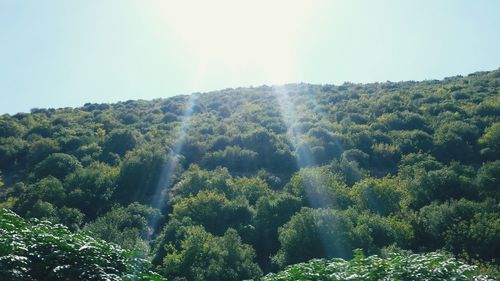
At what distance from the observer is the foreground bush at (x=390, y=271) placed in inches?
393

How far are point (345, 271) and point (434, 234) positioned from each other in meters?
18.0

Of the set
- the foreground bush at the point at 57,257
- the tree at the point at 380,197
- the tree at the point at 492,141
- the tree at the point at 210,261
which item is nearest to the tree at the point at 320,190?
the tree at the point at 380,197

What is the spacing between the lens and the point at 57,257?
9.52 meters

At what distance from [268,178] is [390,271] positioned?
3005 centimetres

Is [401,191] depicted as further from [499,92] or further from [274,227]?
[499,92]

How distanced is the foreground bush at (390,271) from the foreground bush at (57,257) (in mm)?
3437

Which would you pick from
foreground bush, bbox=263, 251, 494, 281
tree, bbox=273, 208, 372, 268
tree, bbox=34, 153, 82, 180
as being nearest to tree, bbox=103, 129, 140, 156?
tree, bbox=34, 153, 82, 180

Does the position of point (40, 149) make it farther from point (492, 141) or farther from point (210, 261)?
point (492, 141)

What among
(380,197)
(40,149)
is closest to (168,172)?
(40,149)

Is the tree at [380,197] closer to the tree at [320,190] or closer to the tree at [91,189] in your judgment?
the tree at [320,190]

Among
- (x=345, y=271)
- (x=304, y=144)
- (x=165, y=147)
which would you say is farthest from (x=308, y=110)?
(x=345, y=271)

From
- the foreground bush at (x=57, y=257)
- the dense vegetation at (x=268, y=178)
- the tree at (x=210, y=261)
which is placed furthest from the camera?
the dense vegetation at (x=268, y=178)

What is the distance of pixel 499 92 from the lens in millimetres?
54844

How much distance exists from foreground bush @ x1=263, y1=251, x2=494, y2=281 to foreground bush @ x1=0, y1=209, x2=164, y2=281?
11.3ft
